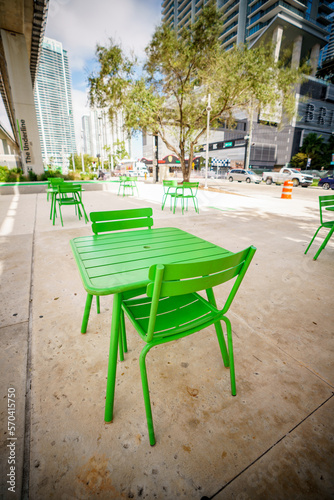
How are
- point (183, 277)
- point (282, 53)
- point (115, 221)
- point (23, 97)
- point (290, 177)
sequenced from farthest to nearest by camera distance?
point (282, 53) → point (290, 177) → point (23, 97) → point (115, 221) → point (183, 277)

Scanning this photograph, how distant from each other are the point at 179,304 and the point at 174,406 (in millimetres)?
596

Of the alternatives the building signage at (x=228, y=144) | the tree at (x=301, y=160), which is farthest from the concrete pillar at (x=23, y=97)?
the tree at (x=301, y=160)

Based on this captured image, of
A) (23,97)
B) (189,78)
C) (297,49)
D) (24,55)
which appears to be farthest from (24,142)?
(297,49)

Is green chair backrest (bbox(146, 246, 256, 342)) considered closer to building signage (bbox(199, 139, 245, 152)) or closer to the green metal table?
the green metal table

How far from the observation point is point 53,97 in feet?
305

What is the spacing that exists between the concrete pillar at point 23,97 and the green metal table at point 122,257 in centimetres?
1819

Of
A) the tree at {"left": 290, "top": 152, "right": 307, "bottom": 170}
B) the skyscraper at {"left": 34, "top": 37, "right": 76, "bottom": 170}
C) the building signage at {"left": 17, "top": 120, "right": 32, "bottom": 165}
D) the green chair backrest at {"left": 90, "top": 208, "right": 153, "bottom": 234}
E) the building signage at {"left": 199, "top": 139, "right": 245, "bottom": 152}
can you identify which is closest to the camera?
the green chair backrest at {"left": 90, "top": 208, "right": 153, "bottom": 234}

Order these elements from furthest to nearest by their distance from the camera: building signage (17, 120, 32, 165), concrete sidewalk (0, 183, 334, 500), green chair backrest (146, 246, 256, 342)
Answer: building signage (17, 120, 32, 165) → concrete sidewalk (0, 183, 334, 500) → green chair backrest (146, 246, 256, 342)

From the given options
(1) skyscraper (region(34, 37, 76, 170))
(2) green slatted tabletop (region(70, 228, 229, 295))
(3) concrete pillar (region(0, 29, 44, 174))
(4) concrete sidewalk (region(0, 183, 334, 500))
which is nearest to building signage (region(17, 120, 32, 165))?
(3) concrete pillar (region(0, 29, 44, 174))

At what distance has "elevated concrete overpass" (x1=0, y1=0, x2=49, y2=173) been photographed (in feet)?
42.3

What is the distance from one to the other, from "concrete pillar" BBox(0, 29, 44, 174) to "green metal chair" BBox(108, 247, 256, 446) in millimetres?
18808

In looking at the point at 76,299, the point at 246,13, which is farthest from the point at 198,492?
the point at 246,13

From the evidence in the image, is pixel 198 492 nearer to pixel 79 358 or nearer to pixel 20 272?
pixel 79 358

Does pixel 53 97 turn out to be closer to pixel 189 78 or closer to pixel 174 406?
pixel 189 78
